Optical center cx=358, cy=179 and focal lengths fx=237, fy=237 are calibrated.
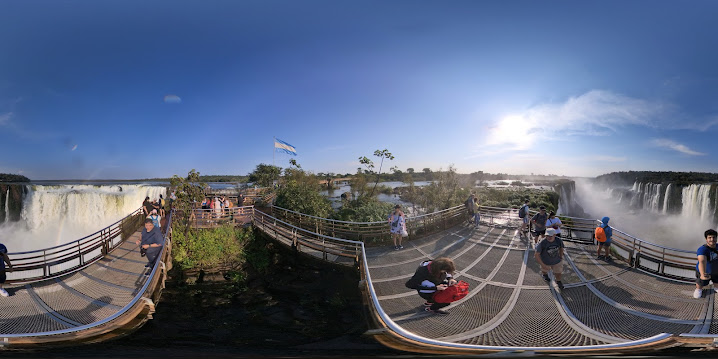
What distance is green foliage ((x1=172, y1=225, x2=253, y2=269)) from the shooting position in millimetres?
6660

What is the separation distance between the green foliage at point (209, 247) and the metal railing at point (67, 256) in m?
1.44

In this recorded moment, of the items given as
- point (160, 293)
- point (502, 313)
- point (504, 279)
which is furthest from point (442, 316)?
point (160, 293)

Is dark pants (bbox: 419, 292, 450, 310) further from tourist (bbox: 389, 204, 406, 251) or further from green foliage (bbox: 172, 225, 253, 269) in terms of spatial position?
green foliage (bbox: 172, 225, 253, 269)

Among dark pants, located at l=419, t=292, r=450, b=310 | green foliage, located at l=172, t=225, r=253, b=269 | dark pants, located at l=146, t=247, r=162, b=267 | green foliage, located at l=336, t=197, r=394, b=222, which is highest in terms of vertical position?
green foliage, located at l=336, t=197, r=394, b=222

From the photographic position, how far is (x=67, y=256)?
5.38m

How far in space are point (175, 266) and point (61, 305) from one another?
3.19 m

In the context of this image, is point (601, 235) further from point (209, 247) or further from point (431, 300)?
point (209, 247)

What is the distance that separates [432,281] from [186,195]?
731 cm

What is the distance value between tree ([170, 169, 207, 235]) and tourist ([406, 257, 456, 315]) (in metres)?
6.76

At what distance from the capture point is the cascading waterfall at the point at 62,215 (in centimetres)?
1129

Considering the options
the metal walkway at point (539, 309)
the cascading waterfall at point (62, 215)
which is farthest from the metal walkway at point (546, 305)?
the cascading waterfall at point (62, 215)

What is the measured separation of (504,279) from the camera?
3.76 meters

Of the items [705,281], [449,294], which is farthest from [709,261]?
[449,294]

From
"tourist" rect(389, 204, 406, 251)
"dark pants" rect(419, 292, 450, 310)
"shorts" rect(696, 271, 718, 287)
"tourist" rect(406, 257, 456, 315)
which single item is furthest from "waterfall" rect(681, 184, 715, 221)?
"dark pants" rect(419, 292, 450, 310)
